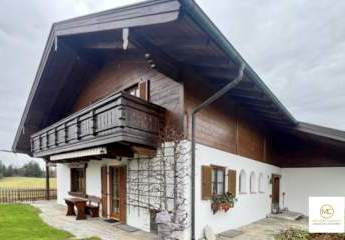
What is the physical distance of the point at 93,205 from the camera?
11938 mm

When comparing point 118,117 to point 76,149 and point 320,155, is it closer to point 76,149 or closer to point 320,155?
point 76,149

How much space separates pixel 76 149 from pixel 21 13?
5.02 metres

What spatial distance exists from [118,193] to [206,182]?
3598mm

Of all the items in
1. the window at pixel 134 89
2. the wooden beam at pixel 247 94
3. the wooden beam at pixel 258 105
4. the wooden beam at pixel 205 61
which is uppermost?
the wooden beam at pixel 205 61

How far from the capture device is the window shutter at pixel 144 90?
9473mm

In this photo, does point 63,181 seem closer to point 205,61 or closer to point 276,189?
point 276,189

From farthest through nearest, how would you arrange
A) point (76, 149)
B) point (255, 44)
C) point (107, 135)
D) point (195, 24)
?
1. point (255, 44)
2. point (76, 149)
3. point (107, 135)
4. point (195, 24)

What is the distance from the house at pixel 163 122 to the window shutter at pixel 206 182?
28 mm

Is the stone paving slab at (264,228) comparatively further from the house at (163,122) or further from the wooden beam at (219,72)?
the wooden beam at (219,72)

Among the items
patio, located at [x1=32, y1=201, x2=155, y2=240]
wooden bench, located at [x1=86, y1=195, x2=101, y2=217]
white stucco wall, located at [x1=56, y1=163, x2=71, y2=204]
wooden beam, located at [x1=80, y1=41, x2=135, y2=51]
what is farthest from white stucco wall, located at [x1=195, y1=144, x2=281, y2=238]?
white stucco wall, located at [x1=56, y1=163, x2=71, y2=204]

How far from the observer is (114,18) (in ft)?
23.3

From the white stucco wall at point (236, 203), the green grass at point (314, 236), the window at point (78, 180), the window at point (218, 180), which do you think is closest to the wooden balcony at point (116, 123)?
the white stucco wall at point (236, 203)

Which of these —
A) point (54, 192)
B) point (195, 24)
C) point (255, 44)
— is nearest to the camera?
point (195, 24)

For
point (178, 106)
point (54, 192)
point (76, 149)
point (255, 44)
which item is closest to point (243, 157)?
point (178, 106)
